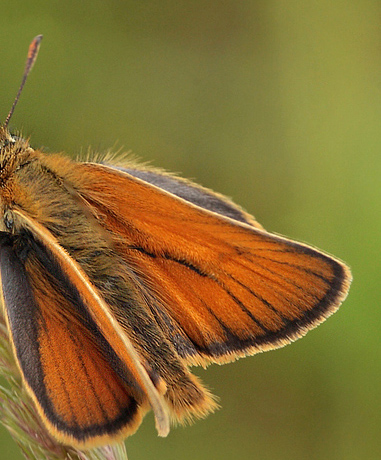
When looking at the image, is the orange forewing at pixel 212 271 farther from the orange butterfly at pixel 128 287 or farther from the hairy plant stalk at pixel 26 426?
the hairy plant stalk at pixel 26 426

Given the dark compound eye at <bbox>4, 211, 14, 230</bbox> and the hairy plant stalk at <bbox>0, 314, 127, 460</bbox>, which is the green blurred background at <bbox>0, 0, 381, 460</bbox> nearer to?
the hairy plant stalk at <bbox>0, 314, 127, 460</bbox>

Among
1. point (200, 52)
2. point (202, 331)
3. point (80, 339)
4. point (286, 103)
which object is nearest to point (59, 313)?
point (80, 339)

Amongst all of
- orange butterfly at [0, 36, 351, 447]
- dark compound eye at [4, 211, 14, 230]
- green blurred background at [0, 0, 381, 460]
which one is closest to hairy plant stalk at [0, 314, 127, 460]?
orange butterfly at [0, 36, 351, 447]

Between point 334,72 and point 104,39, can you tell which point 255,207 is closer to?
point 334,72

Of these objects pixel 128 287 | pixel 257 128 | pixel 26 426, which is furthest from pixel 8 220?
pixel 257 128

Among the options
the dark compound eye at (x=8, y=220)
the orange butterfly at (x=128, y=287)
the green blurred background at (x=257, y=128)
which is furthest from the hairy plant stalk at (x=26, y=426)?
the green blurred background at (x=257, y=128)

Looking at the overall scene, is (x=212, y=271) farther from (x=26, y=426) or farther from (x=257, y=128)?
(x=257, y=128)
